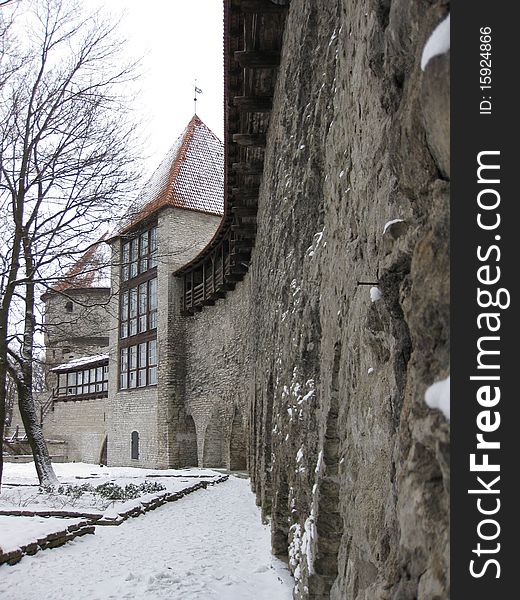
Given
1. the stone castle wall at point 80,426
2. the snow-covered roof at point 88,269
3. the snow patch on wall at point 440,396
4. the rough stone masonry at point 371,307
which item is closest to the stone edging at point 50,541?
the rough stone masonry at point 371,307

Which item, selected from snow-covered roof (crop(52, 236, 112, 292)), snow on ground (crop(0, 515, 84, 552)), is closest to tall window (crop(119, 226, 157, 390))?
snow-covered roof (crop(52, 236, 112, 292))

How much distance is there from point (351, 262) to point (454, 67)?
1.39 meters

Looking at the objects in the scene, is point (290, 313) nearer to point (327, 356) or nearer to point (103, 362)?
point (327, 356)

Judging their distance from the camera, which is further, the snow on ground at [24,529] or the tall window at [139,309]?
the tall window at [139,309]

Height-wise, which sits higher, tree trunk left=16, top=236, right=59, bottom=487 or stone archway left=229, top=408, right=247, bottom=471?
tree trunk left=16, top=236, right=59, bottom=487

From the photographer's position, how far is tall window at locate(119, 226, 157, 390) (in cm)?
2419

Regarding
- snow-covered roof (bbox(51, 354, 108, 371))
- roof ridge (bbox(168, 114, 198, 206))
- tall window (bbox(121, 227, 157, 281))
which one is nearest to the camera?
roof ridge (bbox(168, 114, 198, 206))

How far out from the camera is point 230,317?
1917 centimetres

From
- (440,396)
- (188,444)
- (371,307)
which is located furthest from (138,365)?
(440,396)

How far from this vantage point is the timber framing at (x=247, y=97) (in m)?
6.86

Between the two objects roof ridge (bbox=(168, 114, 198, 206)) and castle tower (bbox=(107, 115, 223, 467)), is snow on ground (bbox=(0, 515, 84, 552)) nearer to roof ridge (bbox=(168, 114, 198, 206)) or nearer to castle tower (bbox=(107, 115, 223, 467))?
castle tower (bbox=(107, 115, 223, 467))

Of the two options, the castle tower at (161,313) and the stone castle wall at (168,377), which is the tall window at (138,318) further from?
the stone castle wall at (168,377)

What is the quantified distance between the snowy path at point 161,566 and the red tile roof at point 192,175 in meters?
16.5

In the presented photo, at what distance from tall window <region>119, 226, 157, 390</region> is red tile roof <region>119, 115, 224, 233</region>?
1.42m
